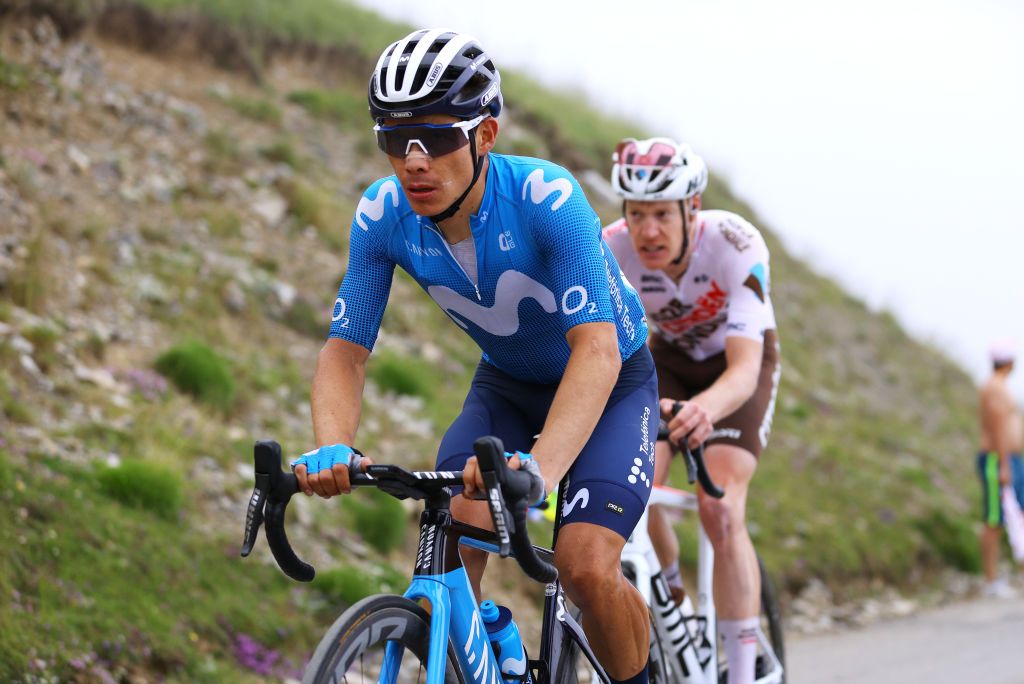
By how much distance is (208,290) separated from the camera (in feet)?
30.4

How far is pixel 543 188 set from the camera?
371 cm

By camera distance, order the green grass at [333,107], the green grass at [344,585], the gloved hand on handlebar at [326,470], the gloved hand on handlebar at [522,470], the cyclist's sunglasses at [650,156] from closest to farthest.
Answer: the gloved hand on handlebar at [522,470] → the gloved hand on handlebar at [326,470] → the cyclist's sunglasses at [650,156] → the green grass at [344,585] → the green grass at [333,107]

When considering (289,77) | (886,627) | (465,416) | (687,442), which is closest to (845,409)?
(886,627)

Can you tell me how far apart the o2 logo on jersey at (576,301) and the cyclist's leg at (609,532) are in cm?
55

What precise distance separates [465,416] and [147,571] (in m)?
2.64

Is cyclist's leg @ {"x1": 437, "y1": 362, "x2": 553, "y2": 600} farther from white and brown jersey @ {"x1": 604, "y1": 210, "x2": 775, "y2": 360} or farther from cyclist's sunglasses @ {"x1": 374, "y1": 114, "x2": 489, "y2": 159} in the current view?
white and brown jersey @ {"x1": 604, "y1": 210, "x2": 775, "y2": 360}

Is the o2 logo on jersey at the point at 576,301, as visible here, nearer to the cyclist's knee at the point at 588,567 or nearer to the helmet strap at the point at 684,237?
the cyclist's knee at the point at 588,567

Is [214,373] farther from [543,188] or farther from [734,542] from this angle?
[543,188]

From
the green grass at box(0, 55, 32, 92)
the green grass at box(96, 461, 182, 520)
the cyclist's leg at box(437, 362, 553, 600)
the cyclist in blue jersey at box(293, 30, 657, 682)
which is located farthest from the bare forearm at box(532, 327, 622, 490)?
the green grass at box(0, 55, 32, 92)

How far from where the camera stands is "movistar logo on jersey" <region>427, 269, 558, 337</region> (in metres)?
3.82

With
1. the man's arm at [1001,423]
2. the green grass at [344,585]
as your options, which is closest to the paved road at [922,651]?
the man's arm at [1001,423]

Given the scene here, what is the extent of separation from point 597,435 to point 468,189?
0.96 m

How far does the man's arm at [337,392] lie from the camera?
3.60m

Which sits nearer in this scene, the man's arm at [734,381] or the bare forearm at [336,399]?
the bare forearm at [336,399]
